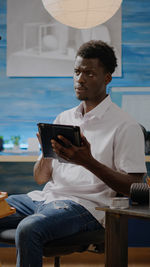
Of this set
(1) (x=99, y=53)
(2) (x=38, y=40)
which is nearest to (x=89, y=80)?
(1) (x=99, y=53)

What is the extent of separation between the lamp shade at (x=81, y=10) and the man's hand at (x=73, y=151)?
1.06m

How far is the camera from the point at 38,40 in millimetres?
3752

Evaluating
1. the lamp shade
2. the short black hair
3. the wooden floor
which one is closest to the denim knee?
the short black hair

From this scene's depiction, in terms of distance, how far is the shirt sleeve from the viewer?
179cm

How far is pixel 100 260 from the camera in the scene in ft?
10.0

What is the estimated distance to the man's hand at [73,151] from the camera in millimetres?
1647

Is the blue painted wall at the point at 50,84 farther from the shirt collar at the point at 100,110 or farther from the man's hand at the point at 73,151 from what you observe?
the man's hand at the point at 73,151

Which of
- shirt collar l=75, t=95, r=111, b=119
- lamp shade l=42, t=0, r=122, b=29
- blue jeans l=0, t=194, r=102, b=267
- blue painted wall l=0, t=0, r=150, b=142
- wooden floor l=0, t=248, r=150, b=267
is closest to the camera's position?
blue jeans l=0, t=194, r=102, b=267

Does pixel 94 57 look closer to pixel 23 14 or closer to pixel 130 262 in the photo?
pixel 130 262

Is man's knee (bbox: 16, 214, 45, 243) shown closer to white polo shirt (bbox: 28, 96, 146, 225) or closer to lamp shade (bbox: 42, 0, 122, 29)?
white polo shirt (bbox: 28, 96, 146, 225)

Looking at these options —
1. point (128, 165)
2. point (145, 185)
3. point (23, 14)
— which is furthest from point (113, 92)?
point (145, 185)

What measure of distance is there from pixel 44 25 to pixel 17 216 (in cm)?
227

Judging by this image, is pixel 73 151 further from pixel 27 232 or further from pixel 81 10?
pixel 81 10

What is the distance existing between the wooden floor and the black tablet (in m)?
1.57
